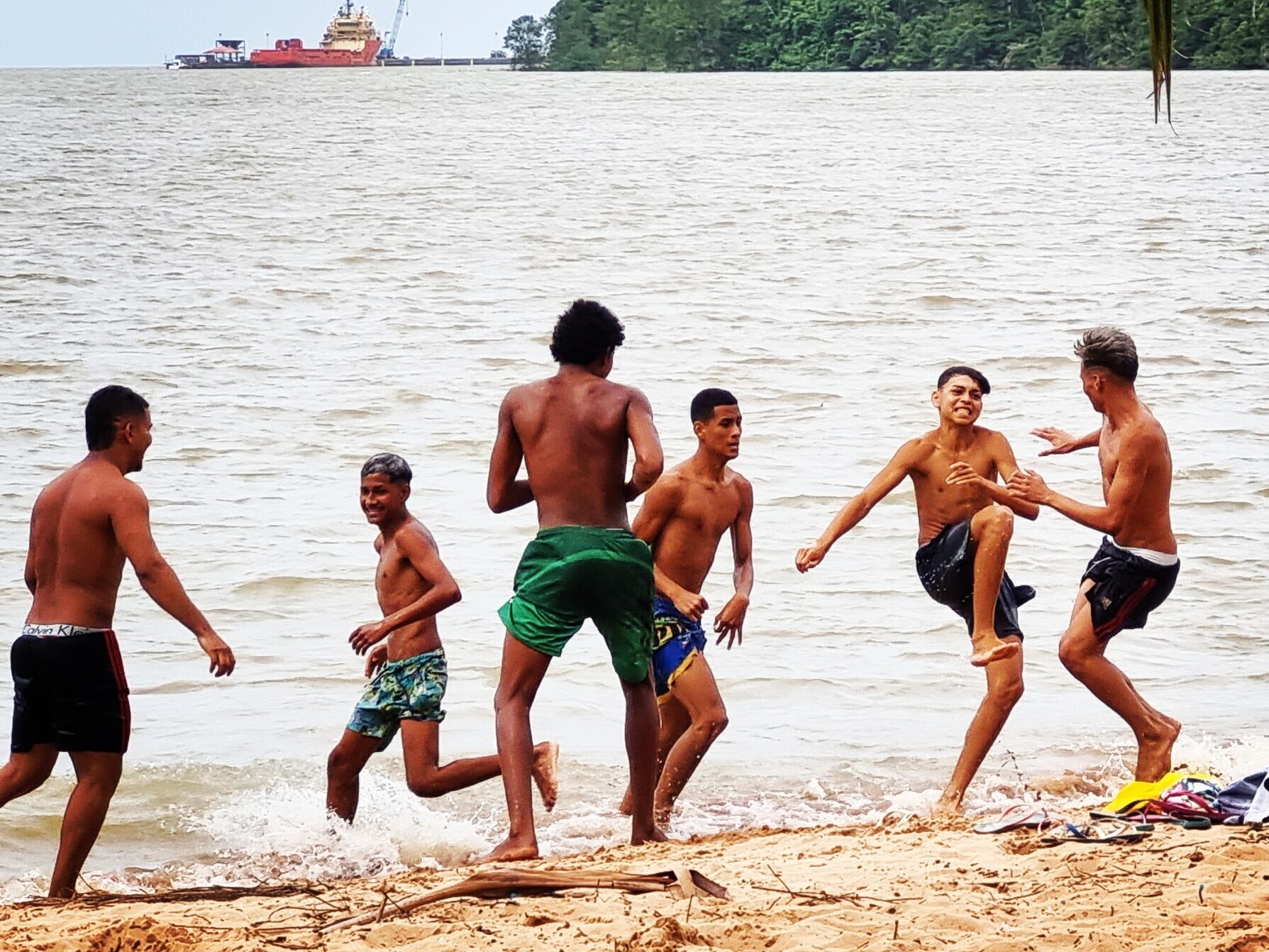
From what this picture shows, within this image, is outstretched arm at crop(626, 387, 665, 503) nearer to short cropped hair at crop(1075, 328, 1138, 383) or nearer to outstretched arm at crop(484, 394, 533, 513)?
outstretched arm at crop(484, 394, 533, 513)

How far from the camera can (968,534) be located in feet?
20.2

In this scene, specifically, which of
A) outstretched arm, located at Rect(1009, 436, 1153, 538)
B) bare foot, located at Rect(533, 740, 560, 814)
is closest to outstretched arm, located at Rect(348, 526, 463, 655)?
bare foot, located at Rect(533, 740, 560, 814)

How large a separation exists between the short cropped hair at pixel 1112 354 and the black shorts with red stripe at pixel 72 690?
11.6ft

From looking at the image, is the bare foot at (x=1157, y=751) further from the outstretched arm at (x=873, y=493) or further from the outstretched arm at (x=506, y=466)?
the outstretched arm at (x=506, y=466)

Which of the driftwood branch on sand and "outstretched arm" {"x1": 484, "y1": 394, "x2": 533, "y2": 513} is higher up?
"outstretched arm" {"x1": 484, "y1": 394, "x2": 533, "y2": 513}

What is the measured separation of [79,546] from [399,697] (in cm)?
129

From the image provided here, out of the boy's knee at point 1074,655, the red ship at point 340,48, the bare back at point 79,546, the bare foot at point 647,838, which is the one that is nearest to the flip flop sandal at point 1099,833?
the boy's knee at point 1074,655

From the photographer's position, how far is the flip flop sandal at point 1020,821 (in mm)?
5219

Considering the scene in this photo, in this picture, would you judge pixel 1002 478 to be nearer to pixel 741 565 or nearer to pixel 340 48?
pixel 741 565

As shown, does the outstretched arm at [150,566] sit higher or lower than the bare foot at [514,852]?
higher

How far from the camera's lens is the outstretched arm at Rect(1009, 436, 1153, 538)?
233 inches

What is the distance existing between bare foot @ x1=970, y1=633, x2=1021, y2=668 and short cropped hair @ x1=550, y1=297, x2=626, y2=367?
1851 millimetres

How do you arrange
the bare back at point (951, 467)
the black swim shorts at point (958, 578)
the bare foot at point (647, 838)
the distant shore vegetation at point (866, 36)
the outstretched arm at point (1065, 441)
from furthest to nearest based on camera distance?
the distant shore vegetation at point (866, 36), the outstretched arm at point (1065, 441), the bare back at point (951, 467), the black swim shorts at point (958, 578), the bare foot at point (647, 838)

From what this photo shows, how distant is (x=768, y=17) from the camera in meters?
88.9
